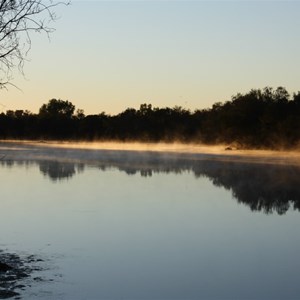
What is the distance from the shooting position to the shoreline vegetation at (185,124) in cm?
5222

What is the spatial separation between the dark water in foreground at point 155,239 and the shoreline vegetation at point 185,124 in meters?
35.3

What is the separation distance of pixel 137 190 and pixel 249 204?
3641 mm

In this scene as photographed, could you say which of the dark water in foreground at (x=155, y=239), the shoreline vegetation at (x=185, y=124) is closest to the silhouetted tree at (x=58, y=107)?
the shoreline vegetation at (x=185, y=124)

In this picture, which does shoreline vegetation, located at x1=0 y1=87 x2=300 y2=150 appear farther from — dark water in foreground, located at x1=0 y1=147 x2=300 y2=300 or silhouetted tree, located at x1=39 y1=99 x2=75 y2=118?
dark water in foreground, located at x1=0 y1=147 x2=300 y2=300

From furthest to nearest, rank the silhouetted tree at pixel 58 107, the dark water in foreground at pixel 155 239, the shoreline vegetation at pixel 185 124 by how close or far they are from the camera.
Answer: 1. the silhouetted tree at pixel 58 107
2. the shoreline vegetation at pixel 185 124
3. the dark water in foreground at pixel 155 239

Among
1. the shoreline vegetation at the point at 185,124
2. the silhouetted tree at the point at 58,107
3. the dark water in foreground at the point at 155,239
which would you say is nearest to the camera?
the dark water in foreground at the point at 155,239

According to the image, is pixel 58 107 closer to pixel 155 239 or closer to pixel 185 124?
pixel 185 124

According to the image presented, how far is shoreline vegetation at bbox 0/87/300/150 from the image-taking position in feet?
171

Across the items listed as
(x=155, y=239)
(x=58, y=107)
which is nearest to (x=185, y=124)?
(x=58, y=107)

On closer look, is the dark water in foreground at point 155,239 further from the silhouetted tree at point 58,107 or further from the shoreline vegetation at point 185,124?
the silhouetted tree at point 58,107

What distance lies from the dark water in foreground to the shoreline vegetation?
35.3m

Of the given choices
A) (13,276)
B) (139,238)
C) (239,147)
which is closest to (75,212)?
(139,238)

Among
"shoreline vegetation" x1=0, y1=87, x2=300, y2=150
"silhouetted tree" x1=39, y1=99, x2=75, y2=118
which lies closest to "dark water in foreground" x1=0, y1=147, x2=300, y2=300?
"shoreline vegetation" x1=0, y1=87, x2=300, y2=150

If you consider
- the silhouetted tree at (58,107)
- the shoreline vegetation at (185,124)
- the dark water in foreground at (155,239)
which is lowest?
the dark water in foreground at (155,239)
